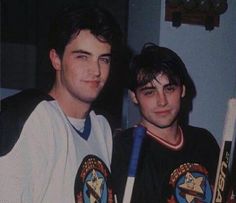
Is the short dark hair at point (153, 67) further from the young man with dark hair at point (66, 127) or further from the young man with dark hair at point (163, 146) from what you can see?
the young man with dark hair at point (66, 127)

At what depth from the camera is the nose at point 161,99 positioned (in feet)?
3.49

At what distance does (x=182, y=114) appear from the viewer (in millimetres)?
1365

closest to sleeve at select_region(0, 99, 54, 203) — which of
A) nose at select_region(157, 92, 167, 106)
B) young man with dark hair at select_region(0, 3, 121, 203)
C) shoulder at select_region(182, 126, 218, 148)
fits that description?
young man with dark hair at select_region(0, 3, 121, 203)

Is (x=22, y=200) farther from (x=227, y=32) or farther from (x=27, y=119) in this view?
(x=227, y=32)

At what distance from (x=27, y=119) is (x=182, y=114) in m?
0.67

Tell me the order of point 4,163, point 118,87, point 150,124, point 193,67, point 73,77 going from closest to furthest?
1. point 4,163
2. point 73,77
3. point 150,124
4. point 193,67
5. point 118,87

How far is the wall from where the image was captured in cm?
133

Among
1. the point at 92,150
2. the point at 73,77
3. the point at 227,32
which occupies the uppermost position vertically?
the point at 227,32

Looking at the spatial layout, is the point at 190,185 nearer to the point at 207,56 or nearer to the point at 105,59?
the point at 105,59

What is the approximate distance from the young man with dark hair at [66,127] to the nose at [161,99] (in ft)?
0.51

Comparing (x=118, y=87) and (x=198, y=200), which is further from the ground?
(x=118, y=87)

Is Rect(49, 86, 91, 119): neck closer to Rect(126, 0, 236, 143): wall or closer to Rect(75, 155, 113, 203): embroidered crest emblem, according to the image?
Rect(75, 155, 113, 203): embroidered crest emblem

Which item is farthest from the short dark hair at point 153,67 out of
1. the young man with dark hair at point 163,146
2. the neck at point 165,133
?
the neck at point 165,133

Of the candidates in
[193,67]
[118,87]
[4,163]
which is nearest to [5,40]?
[118,87]
